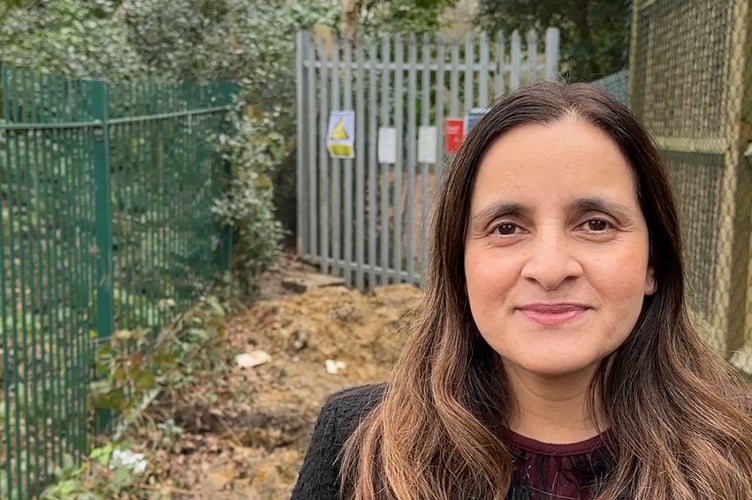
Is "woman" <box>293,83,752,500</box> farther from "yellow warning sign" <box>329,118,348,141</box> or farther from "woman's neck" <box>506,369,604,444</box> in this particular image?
"yellow warning sign" <box>329,118,348,141</box>

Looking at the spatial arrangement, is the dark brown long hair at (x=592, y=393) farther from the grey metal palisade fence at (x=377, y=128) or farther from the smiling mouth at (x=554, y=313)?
the grey metal palisade fence at (x=377, y=128)

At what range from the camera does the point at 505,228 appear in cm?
136

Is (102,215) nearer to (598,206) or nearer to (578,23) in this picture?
(598,206)

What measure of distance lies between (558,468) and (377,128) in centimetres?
703

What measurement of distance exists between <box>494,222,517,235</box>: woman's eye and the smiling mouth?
127 millimetres

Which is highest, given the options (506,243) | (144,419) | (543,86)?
(543,86)

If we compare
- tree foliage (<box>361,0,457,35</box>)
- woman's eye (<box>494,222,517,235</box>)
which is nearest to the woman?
woman's eye (<box>494,222,517,235</box>)

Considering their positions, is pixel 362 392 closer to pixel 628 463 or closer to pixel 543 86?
pixel 628 463

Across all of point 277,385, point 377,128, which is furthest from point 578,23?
point 277,385

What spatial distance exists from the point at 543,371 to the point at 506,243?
205mm

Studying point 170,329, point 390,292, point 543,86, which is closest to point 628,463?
point 543,86

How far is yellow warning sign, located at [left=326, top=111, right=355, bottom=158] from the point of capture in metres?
8.25

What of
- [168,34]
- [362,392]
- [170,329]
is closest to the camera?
[362,392]

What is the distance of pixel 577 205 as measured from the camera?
1319 mm
